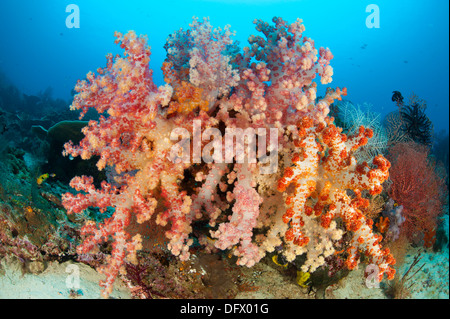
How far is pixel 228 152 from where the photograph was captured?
217 cm

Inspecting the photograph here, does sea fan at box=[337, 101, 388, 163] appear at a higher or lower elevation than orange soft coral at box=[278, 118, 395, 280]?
higher

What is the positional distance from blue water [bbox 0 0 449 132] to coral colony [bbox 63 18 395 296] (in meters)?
52.1

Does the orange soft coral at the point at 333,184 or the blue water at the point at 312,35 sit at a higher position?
the blue water at the point at 312,35

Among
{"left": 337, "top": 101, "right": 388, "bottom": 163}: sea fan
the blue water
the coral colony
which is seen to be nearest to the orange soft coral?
the coral colony

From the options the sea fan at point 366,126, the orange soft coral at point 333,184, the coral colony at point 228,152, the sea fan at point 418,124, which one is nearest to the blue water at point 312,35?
the sea fan at point 418,124

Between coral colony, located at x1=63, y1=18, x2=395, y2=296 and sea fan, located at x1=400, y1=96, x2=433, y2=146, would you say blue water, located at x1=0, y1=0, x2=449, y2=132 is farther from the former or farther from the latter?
coral colony, located at x1=63, y1=18, x2=395, y2=296

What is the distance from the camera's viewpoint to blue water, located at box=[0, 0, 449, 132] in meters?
50.3

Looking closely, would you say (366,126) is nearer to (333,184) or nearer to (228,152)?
(333,184)

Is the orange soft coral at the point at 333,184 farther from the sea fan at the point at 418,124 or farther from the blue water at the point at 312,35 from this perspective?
the blue water at the point at 312,35

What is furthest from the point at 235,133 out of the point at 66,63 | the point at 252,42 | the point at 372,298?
the point at 66,63

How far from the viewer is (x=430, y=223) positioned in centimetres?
429

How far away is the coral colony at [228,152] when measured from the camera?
2.19 m

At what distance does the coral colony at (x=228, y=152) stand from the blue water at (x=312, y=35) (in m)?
52.1

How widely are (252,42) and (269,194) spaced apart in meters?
1.76
